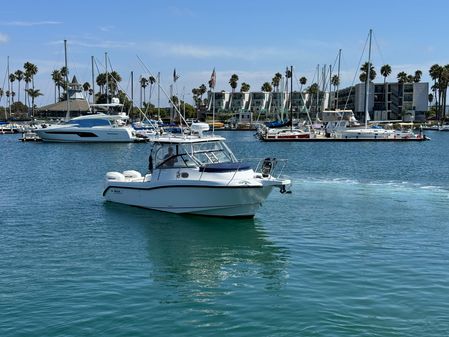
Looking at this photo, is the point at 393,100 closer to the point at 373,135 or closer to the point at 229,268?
the point at 373,135

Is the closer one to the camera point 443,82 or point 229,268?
point 229,268

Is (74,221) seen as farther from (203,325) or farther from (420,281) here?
(420,281)

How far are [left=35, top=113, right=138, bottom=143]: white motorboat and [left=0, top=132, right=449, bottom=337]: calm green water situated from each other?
54750 millimetres

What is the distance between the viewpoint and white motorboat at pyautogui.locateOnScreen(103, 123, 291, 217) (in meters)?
21.5

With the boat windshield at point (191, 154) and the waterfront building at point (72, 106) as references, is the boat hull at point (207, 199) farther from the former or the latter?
the waterfront building at point (72, 106)

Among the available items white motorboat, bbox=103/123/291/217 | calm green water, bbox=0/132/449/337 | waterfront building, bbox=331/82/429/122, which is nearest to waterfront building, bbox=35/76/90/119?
waterfront building, bbox=331/82/429/122

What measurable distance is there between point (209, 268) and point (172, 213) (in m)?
7.56

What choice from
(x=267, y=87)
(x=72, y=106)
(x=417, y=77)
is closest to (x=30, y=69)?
(x=72, y=106)

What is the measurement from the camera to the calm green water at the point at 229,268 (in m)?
11.8

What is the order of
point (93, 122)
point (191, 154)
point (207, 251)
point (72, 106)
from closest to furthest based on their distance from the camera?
point (207, 251) → point (191, 154) → point (93, 122) → point (72, 106)

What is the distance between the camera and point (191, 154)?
22750 millimetres

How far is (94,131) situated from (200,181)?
64853mm

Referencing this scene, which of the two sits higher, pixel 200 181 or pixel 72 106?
pixel 72 106

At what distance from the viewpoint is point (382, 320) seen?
11695 millimetres
